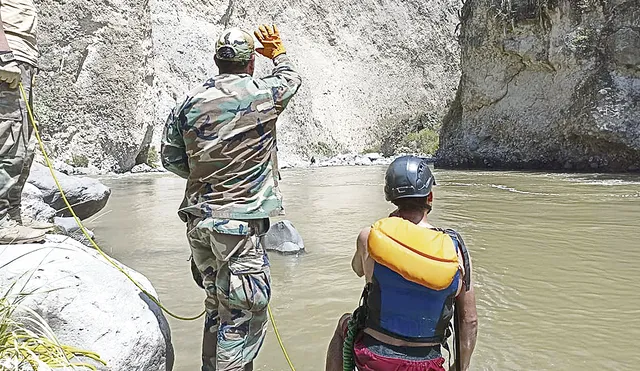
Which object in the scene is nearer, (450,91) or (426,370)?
(426,370)

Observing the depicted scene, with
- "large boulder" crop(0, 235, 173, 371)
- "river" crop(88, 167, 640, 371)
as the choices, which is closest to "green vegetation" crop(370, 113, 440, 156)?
"river" crop(88, 167, 640, 371)

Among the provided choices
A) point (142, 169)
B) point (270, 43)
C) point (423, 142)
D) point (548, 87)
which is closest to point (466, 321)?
point (270, 43)

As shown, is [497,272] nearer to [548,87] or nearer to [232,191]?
[232,191]

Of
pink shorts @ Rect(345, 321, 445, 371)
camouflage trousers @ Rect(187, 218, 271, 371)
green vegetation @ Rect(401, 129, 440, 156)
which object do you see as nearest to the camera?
pink shorts @ Rect(345, 321, 445, 371)

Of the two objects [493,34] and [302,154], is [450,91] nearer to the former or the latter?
[302,154]

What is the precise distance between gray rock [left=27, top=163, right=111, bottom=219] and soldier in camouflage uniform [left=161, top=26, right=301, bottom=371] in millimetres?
3931

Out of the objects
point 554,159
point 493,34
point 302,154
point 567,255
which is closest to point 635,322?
point 567,255

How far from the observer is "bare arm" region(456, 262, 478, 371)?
7.16 feet

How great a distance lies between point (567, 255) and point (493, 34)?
16.3 metres

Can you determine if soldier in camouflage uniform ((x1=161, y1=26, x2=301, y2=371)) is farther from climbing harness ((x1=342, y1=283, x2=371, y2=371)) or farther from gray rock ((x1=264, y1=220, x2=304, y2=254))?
gray rock ((x1=264, y1=220, x2=304, y2=254))

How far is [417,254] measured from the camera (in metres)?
1.95

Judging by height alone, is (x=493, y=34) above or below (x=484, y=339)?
above

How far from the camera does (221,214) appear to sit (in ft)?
8.87

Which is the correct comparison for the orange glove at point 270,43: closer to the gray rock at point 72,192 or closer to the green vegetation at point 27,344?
the green vegetation at point 27,344
